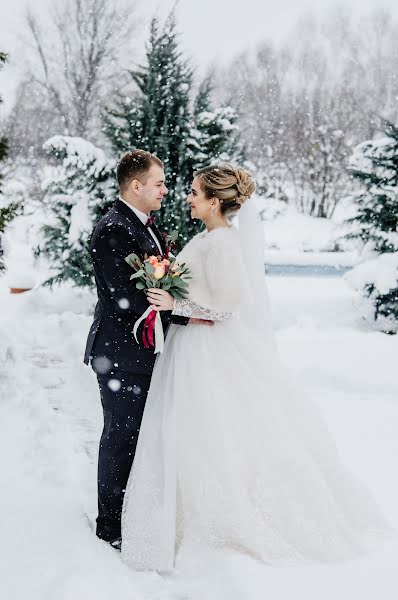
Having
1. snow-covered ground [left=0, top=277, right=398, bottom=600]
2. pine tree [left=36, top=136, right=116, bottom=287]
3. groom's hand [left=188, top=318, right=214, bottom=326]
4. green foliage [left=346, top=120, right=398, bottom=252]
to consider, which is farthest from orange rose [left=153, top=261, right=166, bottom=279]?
green foliage [left=346, top=120, right=398, bottom=252]

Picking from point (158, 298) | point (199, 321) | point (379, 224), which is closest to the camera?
point (158, 298)

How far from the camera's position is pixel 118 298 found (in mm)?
3168

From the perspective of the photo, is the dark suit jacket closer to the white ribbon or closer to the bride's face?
the white ribbon

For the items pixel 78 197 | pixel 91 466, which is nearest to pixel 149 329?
pixel 91 466

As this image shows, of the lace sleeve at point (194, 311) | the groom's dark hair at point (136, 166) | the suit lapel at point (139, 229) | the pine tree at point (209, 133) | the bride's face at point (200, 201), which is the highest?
the pine tree at point (209, 133)

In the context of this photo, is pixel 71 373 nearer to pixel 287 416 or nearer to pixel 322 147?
pixel 287 416

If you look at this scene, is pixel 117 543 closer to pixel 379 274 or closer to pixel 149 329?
pixel 149 329

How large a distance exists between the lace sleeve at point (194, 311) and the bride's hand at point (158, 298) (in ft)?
0.30

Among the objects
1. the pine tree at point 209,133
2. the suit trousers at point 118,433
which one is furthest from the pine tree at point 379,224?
the suit trousers at point 118,433

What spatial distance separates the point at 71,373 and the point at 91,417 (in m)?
1.77

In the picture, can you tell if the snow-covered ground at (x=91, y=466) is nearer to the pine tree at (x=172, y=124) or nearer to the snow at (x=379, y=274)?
the snow at (x=379, y=274)

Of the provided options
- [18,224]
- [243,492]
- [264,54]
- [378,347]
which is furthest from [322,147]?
[243,492]

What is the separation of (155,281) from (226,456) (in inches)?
39.8

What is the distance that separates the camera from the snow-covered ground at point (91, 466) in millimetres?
2916
